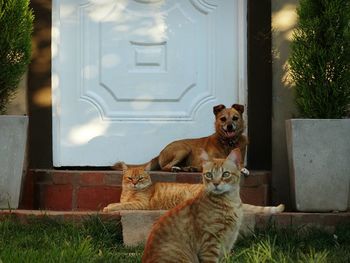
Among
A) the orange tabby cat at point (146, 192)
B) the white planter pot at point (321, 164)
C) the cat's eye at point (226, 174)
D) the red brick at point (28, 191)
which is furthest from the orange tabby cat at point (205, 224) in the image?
the red brick at point (28, 191)

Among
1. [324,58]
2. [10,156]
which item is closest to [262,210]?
[324,58]

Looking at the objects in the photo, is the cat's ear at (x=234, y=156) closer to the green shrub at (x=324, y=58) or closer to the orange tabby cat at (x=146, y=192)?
the orange tabby cat at (x=146, y=192)

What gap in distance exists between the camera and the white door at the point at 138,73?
7.23 m

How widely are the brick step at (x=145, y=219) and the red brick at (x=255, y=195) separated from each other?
663mm

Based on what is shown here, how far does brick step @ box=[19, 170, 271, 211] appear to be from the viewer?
6750 millimetres

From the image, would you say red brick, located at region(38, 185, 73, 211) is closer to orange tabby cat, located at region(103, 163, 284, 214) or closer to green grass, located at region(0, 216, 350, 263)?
orange tabby cat, located at region(103, 163, 284, 214)

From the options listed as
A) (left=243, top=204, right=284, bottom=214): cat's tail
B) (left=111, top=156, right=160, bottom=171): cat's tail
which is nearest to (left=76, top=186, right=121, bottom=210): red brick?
(left=111, top=156, right=160, bottom=171): cat's tail

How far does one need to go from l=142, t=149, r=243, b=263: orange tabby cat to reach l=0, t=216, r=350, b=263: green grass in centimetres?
15

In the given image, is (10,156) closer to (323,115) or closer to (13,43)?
(13,43)

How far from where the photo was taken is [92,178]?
6.78m

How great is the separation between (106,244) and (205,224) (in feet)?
3.84

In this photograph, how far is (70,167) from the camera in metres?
7.20

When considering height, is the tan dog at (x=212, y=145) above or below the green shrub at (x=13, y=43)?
below

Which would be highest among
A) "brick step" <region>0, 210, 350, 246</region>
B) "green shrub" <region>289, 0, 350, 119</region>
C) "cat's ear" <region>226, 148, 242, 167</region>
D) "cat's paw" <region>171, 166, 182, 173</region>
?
"green shrub" <region>289, 0, 350, 119</region>
